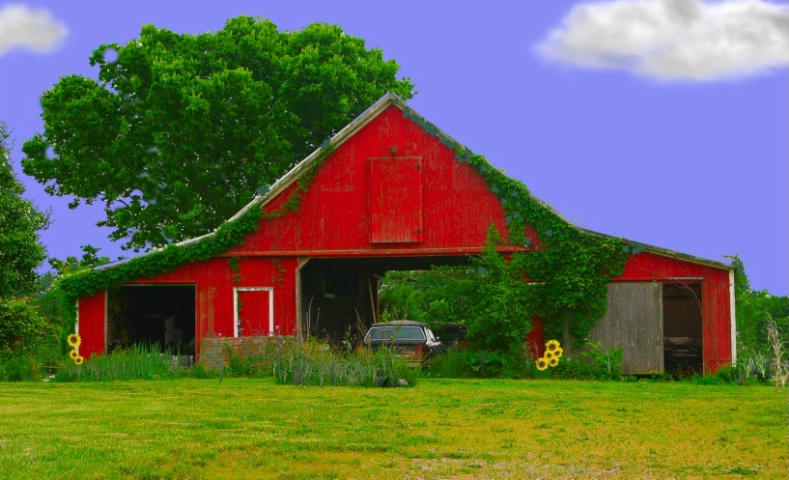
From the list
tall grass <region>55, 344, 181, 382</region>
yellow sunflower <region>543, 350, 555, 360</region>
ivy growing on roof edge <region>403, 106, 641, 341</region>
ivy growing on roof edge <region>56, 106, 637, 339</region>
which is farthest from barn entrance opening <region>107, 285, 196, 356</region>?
yellow sunflower <region>543, 350, 555, 360</region>

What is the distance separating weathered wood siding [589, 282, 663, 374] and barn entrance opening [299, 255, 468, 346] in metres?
8.27

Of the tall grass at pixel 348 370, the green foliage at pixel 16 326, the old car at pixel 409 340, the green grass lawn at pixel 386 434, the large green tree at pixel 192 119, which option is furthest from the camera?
the large green tree at pixel 192 119

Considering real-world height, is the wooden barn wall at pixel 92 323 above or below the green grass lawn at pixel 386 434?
above

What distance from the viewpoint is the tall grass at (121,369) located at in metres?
22.7

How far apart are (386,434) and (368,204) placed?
1620cm

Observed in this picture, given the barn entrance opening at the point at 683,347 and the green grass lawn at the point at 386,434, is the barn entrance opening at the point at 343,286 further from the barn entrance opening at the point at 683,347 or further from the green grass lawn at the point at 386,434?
the green grass lawn at the point at 386,434

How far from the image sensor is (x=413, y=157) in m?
28.5

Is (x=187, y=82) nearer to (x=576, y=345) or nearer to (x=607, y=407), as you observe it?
(x=576, y=345)

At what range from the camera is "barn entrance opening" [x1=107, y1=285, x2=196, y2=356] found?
97.8ft

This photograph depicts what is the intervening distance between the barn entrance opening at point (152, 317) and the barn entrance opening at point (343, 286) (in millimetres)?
4188

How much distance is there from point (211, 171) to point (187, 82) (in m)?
3.56

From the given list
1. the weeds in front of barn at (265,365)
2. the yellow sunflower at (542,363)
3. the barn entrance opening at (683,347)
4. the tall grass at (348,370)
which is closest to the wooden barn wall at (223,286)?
the weeds in front of barn at (265,365)

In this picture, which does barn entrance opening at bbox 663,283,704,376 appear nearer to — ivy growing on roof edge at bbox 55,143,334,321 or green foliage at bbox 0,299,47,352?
ivy growing on roof edge at bbox 55,143,334,321

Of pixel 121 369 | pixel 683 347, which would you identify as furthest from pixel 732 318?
pixel 121 369
